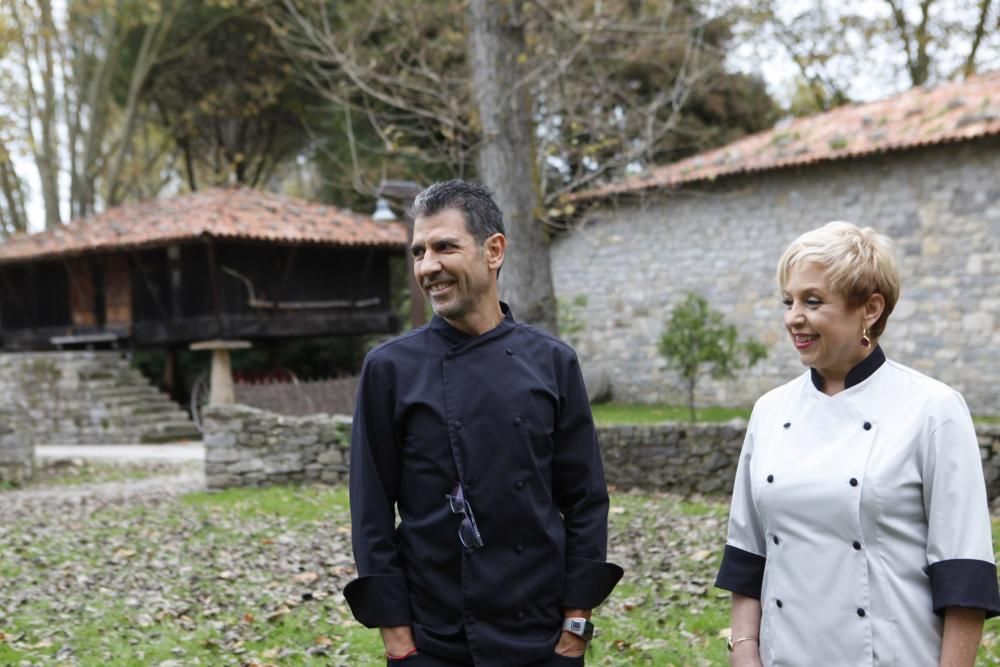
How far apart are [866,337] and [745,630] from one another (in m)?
0.69

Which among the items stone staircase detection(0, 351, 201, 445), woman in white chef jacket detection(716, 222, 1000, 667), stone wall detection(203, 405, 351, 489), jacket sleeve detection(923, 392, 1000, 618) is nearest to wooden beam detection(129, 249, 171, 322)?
stone staircase detection(0, 351, 201, 445)

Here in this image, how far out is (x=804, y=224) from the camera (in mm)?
16562

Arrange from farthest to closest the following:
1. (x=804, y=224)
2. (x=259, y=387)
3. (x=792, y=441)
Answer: (x=804, y=224) < (x=259, y=387) < (x=792, y=441)

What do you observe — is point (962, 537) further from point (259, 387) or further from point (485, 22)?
point (259, 387)

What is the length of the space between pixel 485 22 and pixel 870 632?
859cm

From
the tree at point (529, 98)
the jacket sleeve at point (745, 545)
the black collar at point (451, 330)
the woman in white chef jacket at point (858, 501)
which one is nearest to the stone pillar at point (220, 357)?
the tree at point (529, 98)

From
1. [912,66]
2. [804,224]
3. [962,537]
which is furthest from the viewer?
[912,66]

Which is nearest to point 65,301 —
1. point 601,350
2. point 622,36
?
point 601,350

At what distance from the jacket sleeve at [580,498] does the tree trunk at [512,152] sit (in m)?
6.89

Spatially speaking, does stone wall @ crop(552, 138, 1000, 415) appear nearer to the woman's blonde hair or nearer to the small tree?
the small tree

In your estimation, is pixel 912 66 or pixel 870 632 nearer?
pixel 870 632

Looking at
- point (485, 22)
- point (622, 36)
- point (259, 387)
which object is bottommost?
point (259, 387)

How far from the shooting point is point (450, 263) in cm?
248

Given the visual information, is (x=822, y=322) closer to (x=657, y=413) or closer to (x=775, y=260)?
(x=657, y=413)
